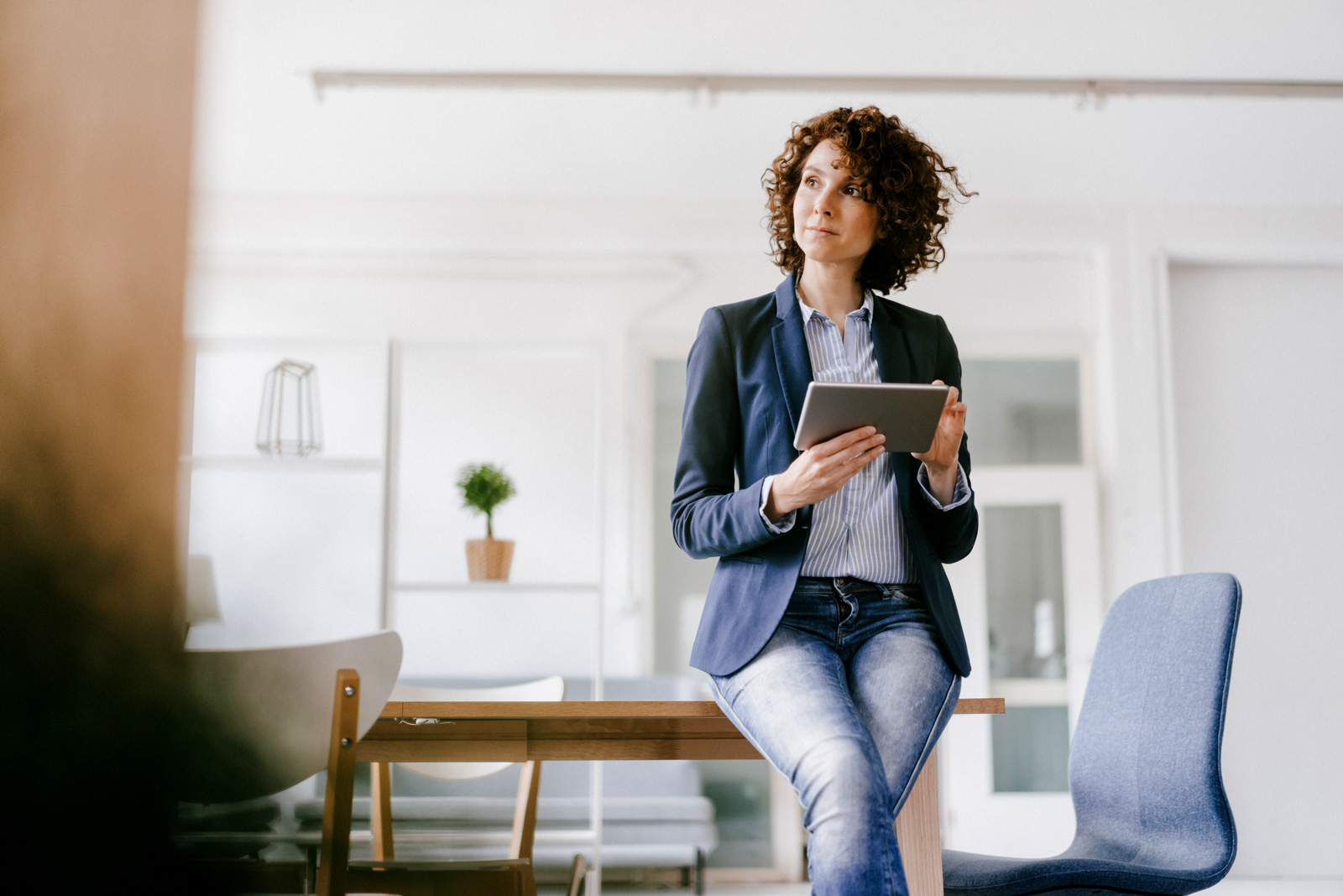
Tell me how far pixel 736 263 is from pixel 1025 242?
1.29 m

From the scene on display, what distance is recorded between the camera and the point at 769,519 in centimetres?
123

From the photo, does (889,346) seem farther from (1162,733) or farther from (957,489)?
(1162,733)

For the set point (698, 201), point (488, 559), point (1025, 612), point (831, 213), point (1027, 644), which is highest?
point (698, 201)

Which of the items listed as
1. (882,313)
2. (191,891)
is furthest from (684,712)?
(191,891)

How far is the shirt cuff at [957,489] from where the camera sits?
1.32m

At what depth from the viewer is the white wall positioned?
3.53m

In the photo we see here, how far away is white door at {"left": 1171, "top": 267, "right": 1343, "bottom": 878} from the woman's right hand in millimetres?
3819

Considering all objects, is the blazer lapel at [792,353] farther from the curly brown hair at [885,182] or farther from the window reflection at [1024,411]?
the window reflection at [1024,411]

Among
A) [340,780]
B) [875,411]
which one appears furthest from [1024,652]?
[340,780]

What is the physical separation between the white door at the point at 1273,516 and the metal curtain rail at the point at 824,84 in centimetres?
122

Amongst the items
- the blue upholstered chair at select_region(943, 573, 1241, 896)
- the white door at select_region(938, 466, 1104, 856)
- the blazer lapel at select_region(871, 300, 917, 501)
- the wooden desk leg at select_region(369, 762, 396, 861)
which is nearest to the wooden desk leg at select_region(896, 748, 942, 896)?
the blue upholstered chair at select_region(943, 573, 1241, 896)

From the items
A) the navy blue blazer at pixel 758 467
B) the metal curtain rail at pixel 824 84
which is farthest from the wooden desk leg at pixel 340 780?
the metal curtain rail at pixel 824 84

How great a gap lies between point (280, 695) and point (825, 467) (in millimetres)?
870

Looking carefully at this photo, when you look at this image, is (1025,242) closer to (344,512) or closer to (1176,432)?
(1176,432)
